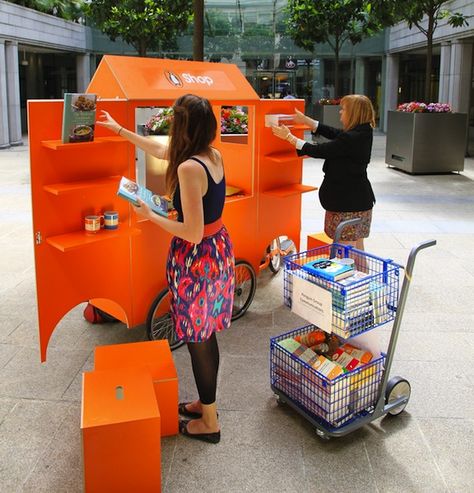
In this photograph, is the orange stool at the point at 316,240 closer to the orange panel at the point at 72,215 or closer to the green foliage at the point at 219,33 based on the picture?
the orange panel at the point at 72,215

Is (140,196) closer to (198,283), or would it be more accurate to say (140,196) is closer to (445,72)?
(198,283)

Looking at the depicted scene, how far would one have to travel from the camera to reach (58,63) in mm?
26359

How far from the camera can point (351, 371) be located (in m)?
3.26

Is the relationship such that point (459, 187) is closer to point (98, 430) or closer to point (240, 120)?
point (240, 120)

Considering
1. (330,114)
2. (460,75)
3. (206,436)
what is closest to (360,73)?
(330,114)

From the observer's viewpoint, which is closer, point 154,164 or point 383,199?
point 154,164

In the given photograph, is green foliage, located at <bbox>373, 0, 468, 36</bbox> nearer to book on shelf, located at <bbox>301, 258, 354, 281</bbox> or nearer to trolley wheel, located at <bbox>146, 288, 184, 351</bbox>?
trolley wheel, located at <bbox>146, 288, 184, 351</bbox>

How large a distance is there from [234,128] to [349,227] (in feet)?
6.02

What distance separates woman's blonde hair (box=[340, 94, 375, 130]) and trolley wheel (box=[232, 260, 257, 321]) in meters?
A: 1.44

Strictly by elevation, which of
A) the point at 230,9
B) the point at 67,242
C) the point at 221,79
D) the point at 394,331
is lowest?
the point at 394,331

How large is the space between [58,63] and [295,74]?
405 inches

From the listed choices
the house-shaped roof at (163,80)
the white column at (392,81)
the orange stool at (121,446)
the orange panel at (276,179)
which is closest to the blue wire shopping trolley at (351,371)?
the orange stool at (121,446)

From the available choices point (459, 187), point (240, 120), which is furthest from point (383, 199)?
point (240, 120)

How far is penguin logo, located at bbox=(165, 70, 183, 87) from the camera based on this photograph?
4.55 m
